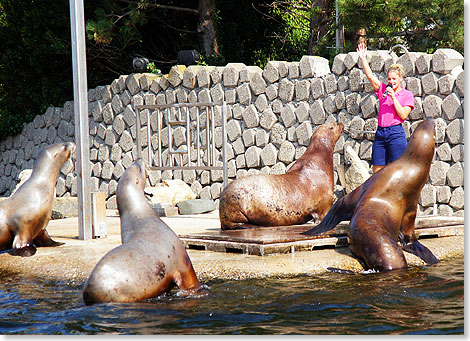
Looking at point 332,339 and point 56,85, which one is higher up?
point 56,85

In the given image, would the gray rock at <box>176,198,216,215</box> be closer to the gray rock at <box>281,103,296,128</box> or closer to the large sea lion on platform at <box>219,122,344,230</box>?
the gray rock at <box>281,103,296,128</box>

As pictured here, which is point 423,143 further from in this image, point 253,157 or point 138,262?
point 253,157

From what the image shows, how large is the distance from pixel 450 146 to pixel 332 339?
→ 5796 millimetres

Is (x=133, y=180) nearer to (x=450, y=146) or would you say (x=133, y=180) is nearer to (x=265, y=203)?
(x=265, y=203)

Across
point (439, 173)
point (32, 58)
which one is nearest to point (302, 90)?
point (439, 173)

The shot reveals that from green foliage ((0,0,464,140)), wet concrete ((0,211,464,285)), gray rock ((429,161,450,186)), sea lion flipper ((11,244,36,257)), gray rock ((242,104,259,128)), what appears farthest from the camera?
green foliage ((0,0,464,140))

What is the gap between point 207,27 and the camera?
1467cm

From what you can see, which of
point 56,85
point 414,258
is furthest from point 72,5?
point 56,85

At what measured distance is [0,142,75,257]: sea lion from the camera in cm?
636

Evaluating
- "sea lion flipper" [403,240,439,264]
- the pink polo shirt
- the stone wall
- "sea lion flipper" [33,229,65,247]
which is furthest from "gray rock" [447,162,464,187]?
"sea lion flipper" [33,229,65,247]

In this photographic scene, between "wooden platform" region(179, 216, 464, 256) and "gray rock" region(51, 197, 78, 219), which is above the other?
"gray rock" region(51, 197, 78, 219)

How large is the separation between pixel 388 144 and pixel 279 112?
3297mm

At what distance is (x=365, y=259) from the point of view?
17.7 feet

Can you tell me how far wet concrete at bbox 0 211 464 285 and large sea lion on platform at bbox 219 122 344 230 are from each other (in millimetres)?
965
